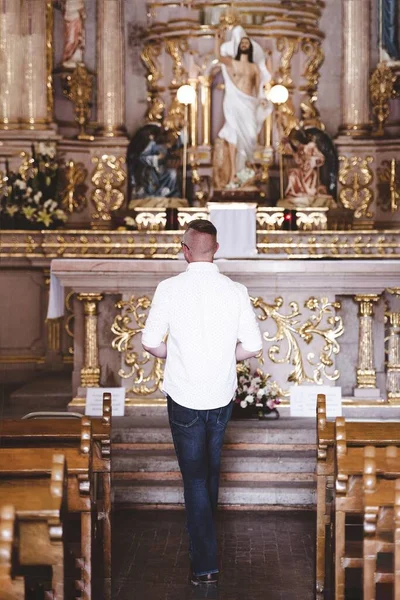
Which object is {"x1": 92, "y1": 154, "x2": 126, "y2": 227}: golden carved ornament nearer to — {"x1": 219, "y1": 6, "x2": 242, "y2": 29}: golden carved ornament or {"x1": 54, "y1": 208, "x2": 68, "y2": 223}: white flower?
{"x1": 54, "y1": 208, "x2": 68, "y2": 223}: white flower

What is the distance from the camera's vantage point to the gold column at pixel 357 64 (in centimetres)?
1348

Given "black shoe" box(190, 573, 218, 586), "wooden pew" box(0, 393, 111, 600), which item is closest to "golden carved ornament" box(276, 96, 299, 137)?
"wooden pew" box(0, 393, 111, 600)

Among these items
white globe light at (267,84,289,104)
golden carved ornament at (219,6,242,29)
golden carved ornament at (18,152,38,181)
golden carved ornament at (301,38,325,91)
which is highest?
golden carved ornament at (219,6,242,29)

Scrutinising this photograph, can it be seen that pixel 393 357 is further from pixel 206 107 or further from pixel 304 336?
pixel 206 107

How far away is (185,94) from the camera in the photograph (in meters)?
13.1

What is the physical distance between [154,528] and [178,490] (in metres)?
0.61

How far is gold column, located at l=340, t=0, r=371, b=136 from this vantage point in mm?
13477

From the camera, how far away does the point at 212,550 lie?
5.93 meters

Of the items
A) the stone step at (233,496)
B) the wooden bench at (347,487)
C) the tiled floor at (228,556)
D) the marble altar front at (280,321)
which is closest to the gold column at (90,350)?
the marble altar front at (280,321)

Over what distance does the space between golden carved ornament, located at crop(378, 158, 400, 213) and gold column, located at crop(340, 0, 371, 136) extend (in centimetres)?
50

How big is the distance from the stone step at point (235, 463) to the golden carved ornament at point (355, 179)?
592 cm

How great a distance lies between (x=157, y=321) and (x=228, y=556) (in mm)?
1549

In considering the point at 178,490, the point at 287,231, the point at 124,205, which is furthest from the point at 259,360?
the point at 124,205

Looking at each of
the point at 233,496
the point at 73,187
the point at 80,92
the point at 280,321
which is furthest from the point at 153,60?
the point at 233,496
